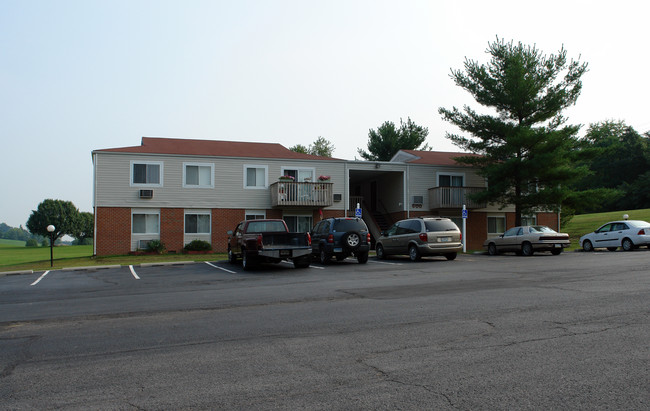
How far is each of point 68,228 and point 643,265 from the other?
A: 4357 inches

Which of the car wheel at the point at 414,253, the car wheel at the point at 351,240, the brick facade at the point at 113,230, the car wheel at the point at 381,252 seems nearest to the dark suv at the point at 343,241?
the car wheel at the point at 351,240

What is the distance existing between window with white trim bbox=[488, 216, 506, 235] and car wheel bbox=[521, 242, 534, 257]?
36.4 ft

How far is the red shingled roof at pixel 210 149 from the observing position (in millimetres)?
27994

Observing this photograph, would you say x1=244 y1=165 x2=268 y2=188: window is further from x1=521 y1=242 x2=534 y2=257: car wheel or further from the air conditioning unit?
x1=521 y1=242 x2=534 y2=257: car wheel

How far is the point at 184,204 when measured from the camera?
91.1ft

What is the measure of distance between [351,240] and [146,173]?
14.2 m

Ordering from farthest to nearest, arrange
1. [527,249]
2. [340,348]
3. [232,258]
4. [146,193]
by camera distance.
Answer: [146,193] → [527,249] → [232,258] → [340,348]

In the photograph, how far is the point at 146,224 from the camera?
2720 centimetres

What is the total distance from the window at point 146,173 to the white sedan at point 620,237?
22.9 metres

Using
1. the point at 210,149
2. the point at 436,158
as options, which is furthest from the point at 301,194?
the point at 436,158

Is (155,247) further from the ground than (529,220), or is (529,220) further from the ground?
(529,220)

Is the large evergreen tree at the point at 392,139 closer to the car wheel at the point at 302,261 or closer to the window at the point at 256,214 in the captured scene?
the window at the point at 256,214

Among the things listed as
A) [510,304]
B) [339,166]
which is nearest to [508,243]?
[339,166]

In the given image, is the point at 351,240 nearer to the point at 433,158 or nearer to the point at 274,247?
the point at 274,247
